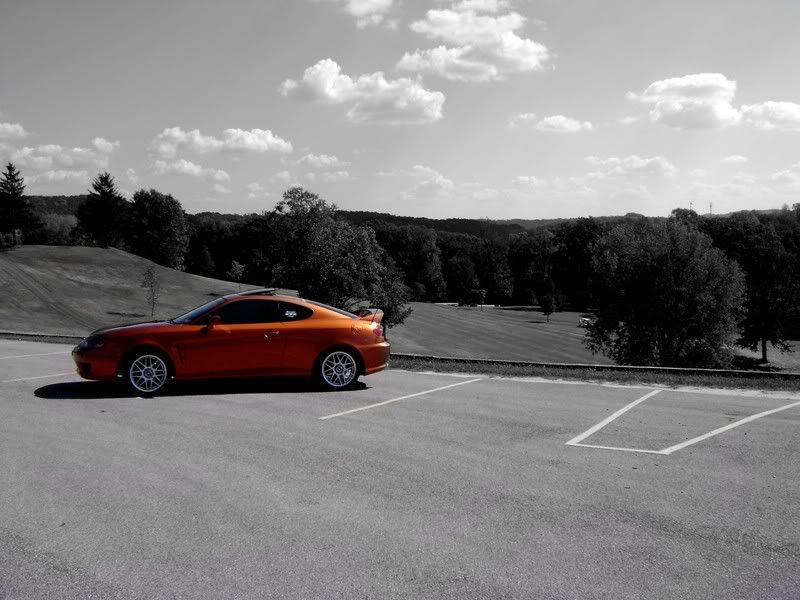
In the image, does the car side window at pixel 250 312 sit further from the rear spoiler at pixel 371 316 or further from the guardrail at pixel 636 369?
the guardrail at pixel 636 369

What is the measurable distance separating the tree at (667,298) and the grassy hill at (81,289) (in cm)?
3438

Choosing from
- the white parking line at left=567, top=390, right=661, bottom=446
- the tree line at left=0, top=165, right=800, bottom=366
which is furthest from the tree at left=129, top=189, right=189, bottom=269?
the white parking line at left=567, top=390, right=661, bottom=446

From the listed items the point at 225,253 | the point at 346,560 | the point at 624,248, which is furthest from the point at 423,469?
the point at 225,253

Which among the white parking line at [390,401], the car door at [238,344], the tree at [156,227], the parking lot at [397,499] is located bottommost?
the parking lot at [397,499]

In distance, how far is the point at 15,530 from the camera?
16.1 feet

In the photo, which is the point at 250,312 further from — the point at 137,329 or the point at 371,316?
the point at 371,316

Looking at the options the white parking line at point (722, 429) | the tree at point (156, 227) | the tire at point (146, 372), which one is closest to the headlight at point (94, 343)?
the tire at point (146, 372)

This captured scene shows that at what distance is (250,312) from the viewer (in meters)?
10.7

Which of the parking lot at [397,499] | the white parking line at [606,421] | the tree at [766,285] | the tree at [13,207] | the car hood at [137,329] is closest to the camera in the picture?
the parking lot at [397,499]

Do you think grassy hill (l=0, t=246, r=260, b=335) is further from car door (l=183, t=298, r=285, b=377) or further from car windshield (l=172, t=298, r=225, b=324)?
car door (l=183, t=298, r=285, b=377)

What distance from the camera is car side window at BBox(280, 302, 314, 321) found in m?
10.8

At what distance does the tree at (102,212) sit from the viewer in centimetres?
8456

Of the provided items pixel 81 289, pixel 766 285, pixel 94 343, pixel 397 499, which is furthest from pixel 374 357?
pixel 81 289

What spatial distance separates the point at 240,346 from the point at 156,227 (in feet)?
308
